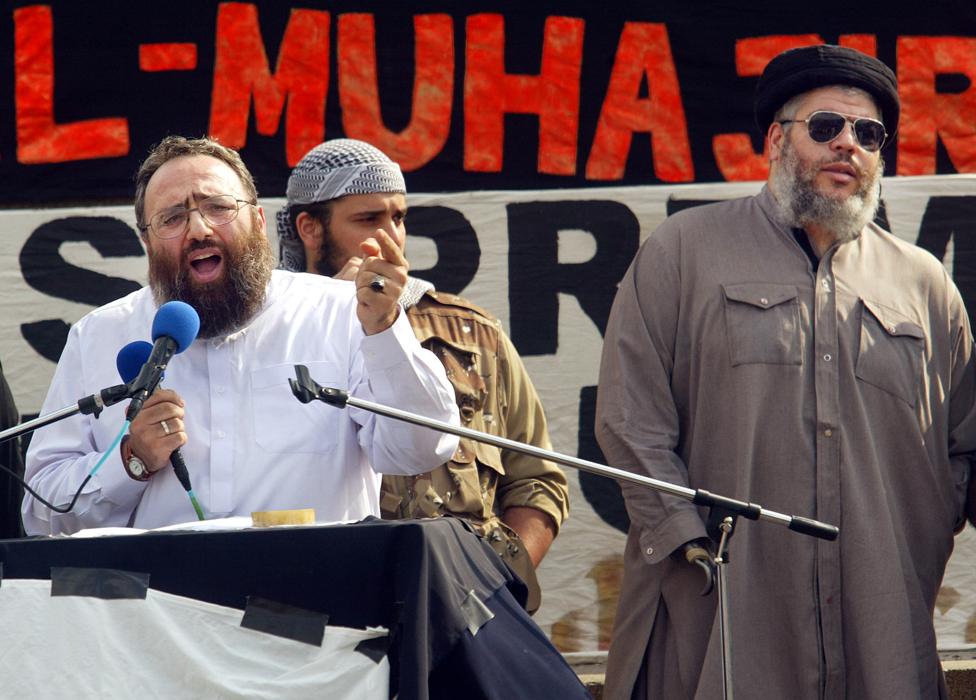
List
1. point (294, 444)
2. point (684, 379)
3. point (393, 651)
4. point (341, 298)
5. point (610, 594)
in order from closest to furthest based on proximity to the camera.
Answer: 1. point (393, 651)
2. point (294, 444)
3. point (341, 298)
4. point (684, 379)
5. point (610, 594)

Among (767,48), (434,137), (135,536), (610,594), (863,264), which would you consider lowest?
(610,594)

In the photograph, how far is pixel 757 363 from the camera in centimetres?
374

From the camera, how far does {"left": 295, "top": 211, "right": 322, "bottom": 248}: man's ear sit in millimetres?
4371

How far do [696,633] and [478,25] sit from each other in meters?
2.38

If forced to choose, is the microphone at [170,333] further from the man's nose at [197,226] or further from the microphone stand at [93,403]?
the man's nose at [197,226]

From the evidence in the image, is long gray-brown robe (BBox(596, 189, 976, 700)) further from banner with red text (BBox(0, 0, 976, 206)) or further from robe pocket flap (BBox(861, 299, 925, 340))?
banner with red text (BBox(0, 0, 976, 206))

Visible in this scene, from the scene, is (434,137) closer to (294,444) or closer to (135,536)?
(294,444)

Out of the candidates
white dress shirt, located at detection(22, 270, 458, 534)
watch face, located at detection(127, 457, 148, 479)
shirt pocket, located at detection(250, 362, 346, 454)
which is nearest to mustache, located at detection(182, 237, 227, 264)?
white dress shirt, located at detection(22, 270, 458, 534)

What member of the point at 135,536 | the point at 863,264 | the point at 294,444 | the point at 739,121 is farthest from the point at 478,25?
the point at 135,536

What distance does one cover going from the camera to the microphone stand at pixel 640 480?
2574 mm

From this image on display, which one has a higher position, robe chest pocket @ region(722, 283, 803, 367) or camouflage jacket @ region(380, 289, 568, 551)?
robe chest pocket @ region(722, 283, 803, 367)

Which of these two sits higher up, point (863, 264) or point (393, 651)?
point (863, 264)

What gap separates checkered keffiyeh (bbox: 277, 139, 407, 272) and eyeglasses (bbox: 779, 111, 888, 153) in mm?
1185

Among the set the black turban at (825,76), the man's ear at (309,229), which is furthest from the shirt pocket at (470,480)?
the black turban at (825,76)
